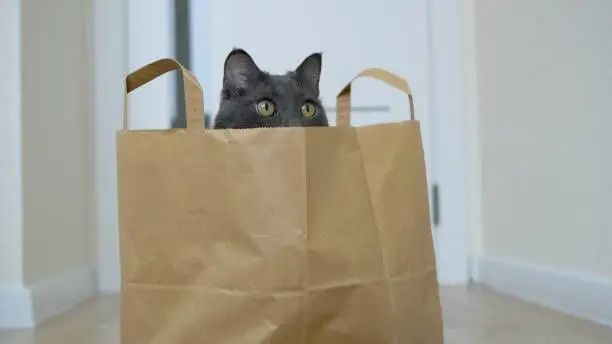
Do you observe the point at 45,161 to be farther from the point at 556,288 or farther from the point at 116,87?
the point at 556,288

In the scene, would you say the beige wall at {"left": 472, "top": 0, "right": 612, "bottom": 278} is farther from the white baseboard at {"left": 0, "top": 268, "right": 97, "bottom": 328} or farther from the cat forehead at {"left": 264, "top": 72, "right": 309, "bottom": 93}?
the white baseboard at {"left": 0, "top": 268, "right": 97, "bottom": 328}

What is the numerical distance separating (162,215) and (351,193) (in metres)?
0.23

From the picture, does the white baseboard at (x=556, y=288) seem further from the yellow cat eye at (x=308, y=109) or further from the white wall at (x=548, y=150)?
the yellow cat eye at (x=308, y=109)

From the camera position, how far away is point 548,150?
1.46 m

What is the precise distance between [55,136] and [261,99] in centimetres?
80

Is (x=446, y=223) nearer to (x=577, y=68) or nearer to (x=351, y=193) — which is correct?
(x=577, y=68)

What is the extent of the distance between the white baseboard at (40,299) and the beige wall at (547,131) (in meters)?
1.18

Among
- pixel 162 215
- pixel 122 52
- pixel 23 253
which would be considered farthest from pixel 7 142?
pixel 162 215

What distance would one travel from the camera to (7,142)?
4.61 feet

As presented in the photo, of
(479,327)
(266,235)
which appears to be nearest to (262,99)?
(266,235)

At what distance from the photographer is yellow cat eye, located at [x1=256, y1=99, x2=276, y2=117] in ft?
3.45

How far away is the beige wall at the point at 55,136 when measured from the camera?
145cm

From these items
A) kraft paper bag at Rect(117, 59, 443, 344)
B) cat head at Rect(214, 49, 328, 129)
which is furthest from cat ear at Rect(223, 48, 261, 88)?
kraft paper bag at Rect(117, 59, 443, 344)

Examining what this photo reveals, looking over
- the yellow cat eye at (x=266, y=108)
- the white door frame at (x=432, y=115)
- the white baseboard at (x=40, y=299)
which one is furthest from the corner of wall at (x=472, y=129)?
the white baseboard at (x=40, y=299)
